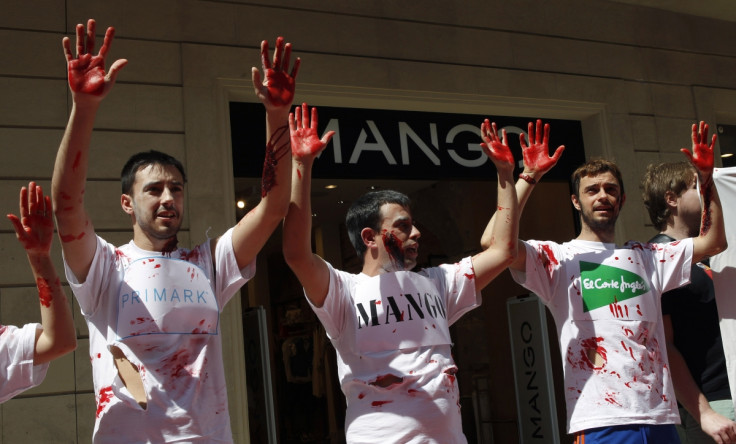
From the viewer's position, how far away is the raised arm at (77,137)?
9.11 ft

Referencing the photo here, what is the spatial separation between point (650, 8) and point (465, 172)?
2737 mm

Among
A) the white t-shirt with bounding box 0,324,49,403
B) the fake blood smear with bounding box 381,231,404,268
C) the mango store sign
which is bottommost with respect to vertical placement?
the white t-shirt with bounding box 0,324,49,403

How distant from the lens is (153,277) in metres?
3.01

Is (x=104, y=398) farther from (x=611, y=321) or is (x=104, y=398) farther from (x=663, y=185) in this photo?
(x=663, y=185)

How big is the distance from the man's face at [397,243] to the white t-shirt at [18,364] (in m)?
1.42

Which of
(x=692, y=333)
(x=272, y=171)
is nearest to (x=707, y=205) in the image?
(x=692, y=333)

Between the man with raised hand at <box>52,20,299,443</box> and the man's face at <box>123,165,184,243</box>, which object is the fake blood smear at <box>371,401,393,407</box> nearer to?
the man with raised hand at <box>52,20,299,443</box>

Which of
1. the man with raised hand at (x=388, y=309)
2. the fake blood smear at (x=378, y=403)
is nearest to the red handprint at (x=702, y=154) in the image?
the man with raised hand at (x=388, y=309)

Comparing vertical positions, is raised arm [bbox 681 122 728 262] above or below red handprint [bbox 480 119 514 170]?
below

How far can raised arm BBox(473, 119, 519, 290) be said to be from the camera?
145 inches

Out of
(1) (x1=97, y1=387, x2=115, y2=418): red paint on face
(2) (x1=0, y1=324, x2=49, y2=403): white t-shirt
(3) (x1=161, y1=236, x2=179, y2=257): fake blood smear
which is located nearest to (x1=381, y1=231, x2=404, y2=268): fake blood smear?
(3) (x1=161, y1=236, x2=179, y2=257): fake blood smear

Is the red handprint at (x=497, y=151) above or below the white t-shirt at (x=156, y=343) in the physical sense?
above

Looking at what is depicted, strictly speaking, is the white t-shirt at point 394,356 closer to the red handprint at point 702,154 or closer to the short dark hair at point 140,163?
the short dark hair at point 140,163

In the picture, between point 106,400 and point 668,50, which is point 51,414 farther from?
point 668,50
